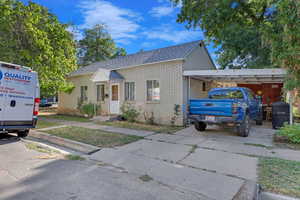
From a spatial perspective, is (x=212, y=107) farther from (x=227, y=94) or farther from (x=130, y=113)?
(x=130, y=113)

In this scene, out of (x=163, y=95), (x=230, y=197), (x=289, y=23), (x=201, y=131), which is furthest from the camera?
(x=163, y=95)

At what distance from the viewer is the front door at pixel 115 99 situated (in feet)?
38.8

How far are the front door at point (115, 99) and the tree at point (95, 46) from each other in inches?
859

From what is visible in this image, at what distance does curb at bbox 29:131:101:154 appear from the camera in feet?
16.9

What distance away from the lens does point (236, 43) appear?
37.3ft

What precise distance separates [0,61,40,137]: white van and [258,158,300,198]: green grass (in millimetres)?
7375

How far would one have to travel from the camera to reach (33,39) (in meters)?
9.95

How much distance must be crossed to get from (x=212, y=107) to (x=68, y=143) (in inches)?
223

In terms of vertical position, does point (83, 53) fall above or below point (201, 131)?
above

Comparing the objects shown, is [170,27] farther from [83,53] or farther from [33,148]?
[83,53]

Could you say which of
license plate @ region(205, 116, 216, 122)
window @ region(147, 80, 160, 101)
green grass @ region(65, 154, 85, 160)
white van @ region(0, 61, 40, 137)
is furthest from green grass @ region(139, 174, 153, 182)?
window @ region(147, 80, 160, 101)

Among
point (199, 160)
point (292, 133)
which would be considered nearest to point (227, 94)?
point (292, 133)

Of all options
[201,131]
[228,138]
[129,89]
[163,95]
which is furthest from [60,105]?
[228,138]

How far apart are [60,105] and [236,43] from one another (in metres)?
16.4
